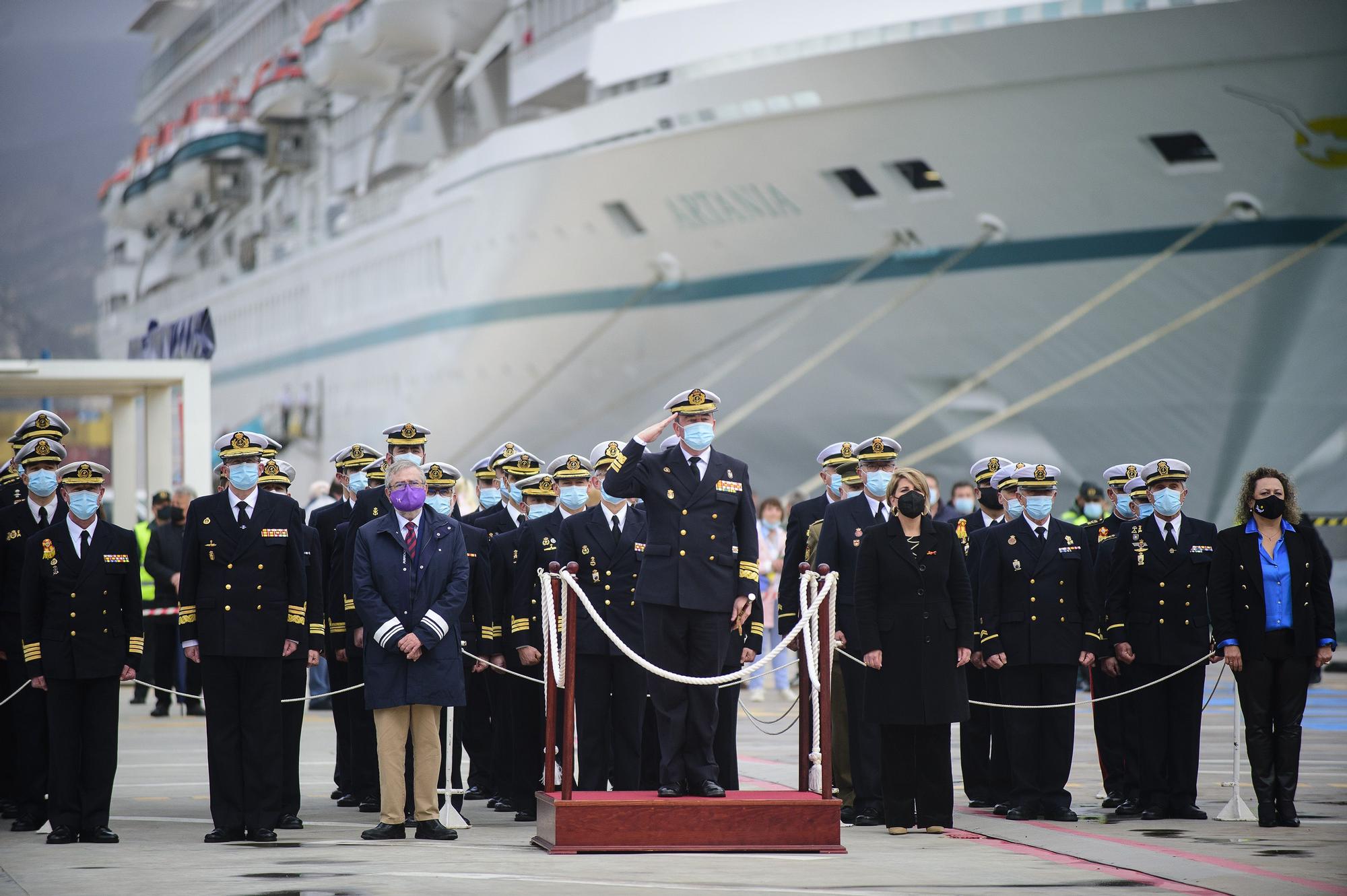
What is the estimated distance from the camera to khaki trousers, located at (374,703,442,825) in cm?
794

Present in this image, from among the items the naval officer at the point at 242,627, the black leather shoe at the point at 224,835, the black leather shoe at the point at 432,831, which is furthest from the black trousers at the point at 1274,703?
the black leather shoe at the point at 224,835

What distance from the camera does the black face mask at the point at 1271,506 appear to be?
880cm

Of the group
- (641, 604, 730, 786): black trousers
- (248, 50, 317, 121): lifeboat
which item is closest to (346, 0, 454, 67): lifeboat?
Answer: (248, 50, 317, 121): lifeboat

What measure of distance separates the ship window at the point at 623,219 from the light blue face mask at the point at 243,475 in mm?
15083

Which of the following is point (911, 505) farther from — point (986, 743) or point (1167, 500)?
point (986, 743)

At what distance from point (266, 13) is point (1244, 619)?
42.2 m

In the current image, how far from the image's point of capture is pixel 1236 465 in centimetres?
1969

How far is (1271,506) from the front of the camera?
8.80 meters

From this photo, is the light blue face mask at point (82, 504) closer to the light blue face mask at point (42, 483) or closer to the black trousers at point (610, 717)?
the light blue face mask at point (42, 483)

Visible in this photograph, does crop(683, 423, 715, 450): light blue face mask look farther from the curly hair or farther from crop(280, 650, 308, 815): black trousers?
the curly hair

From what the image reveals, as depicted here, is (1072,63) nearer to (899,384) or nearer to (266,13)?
(899,384)

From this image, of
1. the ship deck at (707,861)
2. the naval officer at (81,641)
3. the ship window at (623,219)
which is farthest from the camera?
the ship window at (623,219)

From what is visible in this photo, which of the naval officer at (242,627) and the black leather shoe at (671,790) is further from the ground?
the naval officer at (242,627)

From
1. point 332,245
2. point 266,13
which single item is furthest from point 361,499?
point 266,13
